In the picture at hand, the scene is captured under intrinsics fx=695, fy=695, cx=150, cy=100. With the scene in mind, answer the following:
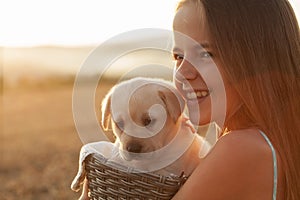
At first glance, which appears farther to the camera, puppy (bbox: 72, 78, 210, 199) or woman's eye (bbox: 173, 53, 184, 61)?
puppy (bbox: 72, 78, 210, 199)

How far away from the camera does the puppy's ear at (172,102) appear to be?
3.53m

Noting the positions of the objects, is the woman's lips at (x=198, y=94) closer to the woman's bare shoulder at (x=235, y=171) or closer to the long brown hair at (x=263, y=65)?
the long brown hair at (x=263, y=65)

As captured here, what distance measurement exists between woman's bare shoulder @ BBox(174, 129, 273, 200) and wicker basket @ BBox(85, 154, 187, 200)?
0.22ft

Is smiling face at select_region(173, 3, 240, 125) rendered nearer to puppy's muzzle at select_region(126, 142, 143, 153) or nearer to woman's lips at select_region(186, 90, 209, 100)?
woman's lips at select_region(186, 90, 209, 100)

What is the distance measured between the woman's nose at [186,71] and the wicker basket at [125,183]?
0.41 meters

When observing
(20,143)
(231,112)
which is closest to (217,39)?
(231,112)

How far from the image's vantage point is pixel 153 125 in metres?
3.62

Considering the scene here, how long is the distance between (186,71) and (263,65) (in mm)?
313

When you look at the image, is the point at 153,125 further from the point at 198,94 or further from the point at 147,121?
the point at 198,94

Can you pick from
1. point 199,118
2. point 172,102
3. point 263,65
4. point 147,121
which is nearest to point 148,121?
point 147,121

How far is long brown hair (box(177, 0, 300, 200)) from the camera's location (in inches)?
105

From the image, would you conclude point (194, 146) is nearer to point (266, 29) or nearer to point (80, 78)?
point (80, 78)

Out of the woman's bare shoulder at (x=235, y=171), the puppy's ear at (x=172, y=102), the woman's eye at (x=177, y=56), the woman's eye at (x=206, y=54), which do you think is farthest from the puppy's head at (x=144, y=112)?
the woman's bare shoulder at (x=235, y=171)

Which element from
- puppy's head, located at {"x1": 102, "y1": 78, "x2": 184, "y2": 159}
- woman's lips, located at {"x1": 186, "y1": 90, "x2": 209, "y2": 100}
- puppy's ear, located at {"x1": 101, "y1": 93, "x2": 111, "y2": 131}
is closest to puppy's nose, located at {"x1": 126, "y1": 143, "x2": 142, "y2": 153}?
puppy's head, located at {"x1": 102, "y1": 78, "x2": 184, "y2": 159}
